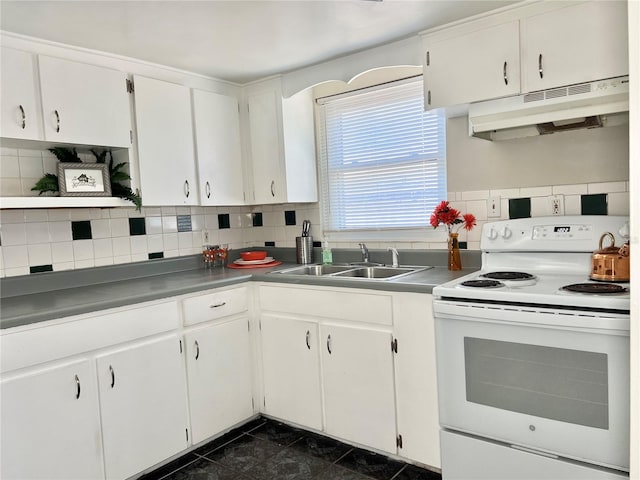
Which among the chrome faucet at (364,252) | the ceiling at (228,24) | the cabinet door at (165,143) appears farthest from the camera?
the chrome faucet at (364,252)

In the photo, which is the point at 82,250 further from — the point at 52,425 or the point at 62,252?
the point at 52,425

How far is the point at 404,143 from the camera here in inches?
117

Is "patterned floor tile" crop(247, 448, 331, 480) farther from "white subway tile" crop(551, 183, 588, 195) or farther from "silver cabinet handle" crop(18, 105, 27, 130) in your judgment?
"silver cabinet handle" crop(18, 105, 27, 130)

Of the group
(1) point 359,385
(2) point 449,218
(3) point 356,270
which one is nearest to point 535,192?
(2) point 449,218

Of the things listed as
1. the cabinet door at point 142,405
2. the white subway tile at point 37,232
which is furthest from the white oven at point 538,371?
the white subway tile at point 37,232

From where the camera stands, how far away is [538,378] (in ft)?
5.79

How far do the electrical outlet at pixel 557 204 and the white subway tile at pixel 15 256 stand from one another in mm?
2684

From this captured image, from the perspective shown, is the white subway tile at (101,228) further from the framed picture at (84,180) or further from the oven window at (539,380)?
the oven window at (539,380)

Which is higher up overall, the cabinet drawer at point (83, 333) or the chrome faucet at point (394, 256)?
the chrome faucet at point (394, 256)

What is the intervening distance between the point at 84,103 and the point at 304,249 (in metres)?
1.56

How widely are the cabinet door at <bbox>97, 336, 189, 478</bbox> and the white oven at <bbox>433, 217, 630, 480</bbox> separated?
1316mm

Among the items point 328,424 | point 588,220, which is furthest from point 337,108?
point 328,424

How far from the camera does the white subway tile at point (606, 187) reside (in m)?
2.21

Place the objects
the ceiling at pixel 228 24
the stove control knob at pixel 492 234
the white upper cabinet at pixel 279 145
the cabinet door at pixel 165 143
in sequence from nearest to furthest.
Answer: the ceiling at pixel 228 24, the stove control knob at pixel 492 234, the cabinet door at pixel 165 143, the white upper cabinet at pixel 279 145
